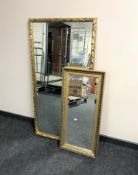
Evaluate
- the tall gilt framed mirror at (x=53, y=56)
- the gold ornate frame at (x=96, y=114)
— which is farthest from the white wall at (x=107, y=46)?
the gold ornate frame at (x=96, y=114)

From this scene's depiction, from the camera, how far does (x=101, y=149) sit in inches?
88.2

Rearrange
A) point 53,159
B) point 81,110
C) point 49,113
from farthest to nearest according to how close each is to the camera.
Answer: point 49,113, point 81,110, point 53,159

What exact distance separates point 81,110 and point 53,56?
28.6 inches

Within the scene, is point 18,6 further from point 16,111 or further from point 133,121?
point 133,121

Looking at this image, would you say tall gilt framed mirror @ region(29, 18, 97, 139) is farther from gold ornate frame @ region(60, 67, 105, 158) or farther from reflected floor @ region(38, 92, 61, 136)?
gold ornate frame @ region(60, 67, 105, 158)


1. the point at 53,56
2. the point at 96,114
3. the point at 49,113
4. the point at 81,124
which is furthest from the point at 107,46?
the point at 49,113

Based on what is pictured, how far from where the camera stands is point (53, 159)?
203 cm

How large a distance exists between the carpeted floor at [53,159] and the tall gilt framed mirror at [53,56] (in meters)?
0.27

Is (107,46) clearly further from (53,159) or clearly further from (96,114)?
(53,159)

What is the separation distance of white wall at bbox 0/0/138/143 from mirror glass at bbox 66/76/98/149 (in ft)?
0.72

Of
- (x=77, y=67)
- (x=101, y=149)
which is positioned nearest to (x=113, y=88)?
(x=77, y=67)

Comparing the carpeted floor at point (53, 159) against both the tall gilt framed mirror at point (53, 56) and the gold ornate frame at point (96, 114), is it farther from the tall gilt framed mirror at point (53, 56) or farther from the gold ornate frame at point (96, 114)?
the tall gilt framed mirror at point (53, 56)

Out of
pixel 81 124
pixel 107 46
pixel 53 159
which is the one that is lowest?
pixel 53 159

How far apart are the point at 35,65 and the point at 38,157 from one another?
1109 mm
